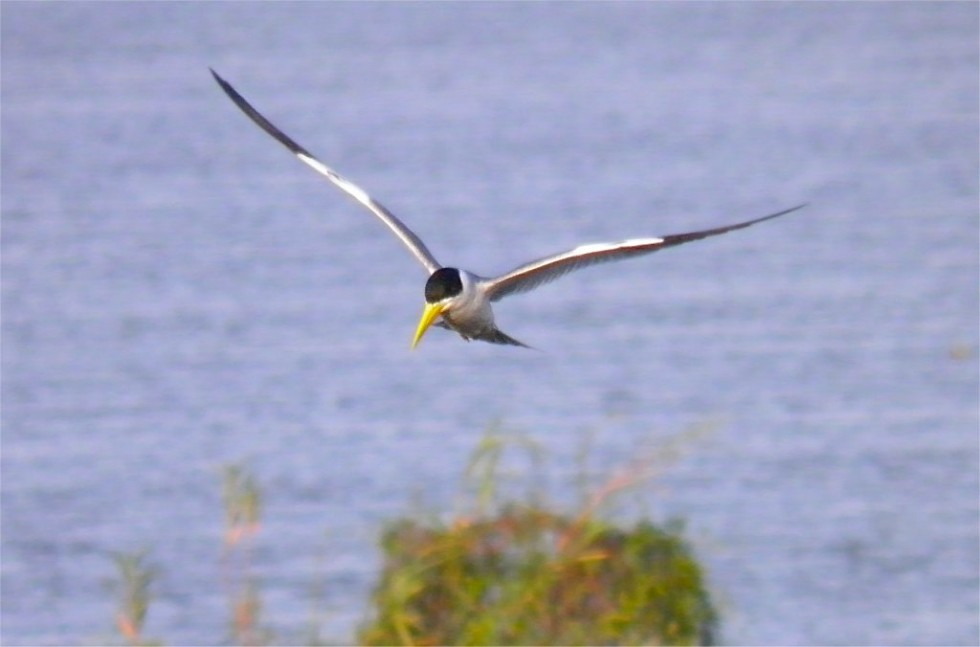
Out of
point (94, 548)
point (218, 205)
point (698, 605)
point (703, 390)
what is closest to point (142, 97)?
point (218, 205)

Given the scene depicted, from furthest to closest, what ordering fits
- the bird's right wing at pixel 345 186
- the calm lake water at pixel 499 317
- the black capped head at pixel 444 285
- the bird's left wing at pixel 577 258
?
the calm lake water at pixel 499 317 → the bird's right wing at pixel 345 186 → the black capped head at pixel 444 285 → the bird's left wing at pixel 577 258

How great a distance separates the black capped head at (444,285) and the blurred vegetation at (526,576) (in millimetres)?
553

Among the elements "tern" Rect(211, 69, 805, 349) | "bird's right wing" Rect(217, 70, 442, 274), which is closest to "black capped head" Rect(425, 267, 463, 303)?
"tern" Rect(211, 69, 805, 349)

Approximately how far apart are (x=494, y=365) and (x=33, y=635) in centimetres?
552

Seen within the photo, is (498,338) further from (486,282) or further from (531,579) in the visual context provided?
(531,579)

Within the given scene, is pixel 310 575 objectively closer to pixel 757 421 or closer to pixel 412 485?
pixel 412 485

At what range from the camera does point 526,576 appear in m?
7.07

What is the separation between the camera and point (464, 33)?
1344 inches

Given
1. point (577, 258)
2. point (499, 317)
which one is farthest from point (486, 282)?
point (499, 317)

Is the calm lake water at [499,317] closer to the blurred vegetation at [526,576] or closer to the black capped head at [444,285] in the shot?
the blurred vegetation at [526,576]

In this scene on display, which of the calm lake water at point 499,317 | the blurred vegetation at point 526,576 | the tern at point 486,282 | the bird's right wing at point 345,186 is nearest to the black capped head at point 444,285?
the tern at point 486,282

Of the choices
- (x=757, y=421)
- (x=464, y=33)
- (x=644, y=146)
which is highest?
(x=464, y=33)

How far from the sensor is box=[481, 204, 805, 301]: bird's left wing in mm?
6469

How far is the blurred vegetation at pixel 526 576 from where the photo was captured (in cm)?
698
